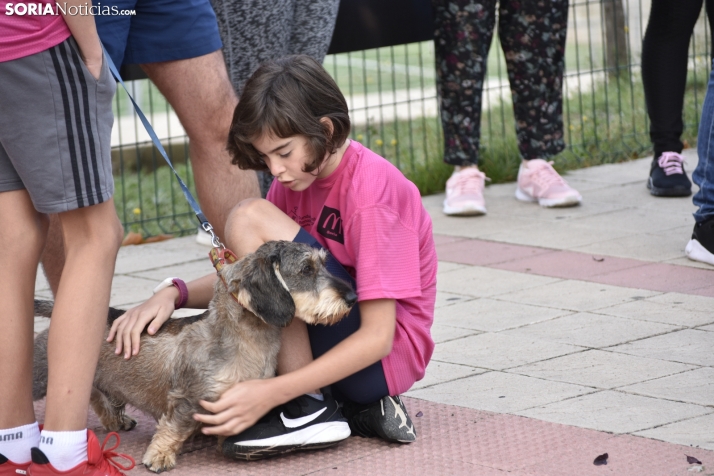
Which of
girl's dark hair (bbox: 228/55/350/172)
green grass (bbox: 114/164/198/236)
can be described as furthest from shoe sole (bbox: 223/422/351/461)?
green grass (bbox: 114/164/198/236)

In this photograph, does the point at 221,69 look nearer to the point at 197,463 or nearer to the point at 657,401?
the point at 197,463

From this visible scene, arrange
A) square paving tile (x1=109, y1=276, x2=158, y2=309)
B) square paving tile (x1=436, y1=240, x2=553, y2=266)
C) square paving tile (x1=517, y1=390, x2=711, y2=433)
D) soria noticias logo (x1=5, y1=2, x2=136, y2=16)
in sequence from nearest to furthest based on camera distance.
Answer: soria noticias logo (x1=5, y1=2, x2=136, y2=16), square paving tile (x1=517, y1=390, x2=711, y2=433), square paving tile (x1=109, y1=276, x2=158, y2=309), square paving tile (x1=436, y1=240, x2=553, y2=266)

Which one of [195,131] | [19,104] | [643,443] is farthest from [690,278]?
[19,104]

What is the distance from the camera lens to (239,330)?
3.35m

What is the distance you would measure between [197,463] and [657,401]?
1610 millimetres

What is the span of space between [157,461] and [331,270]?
32.7 inches

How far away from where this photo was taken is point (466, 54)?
6836 mm

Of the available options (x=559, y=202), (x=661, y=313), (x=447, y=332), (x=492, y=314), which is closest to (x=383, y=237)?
(x=447, y=332)

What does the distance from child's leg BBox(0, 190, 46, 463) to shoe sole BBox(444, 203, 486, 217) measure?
408 centimetres

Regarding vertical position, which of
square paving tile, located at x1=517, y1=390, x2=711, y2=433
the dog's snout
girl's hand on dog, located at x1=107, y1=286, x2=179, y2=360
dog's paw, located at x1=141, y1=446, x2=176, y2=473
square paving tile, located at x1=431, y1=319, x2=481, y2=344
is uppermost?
the dog's snout

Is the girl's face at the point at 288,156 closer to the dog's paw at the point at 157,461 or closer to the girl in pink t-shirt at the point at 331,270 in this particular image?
the girl in pink t-shirt at the point at 331,270

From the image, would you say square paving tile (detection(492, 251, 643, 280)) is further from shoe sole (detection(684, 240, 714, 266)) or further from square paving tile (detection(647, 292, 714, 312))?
square paving tile (detection(647, 292, 714, 312))

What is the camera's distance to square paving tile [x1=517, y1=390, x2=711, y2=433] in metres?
3.56

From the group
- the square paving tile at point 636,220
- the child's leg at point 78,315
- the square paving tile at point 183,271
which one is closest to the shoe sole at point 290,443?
the child's leg at point 78,315
